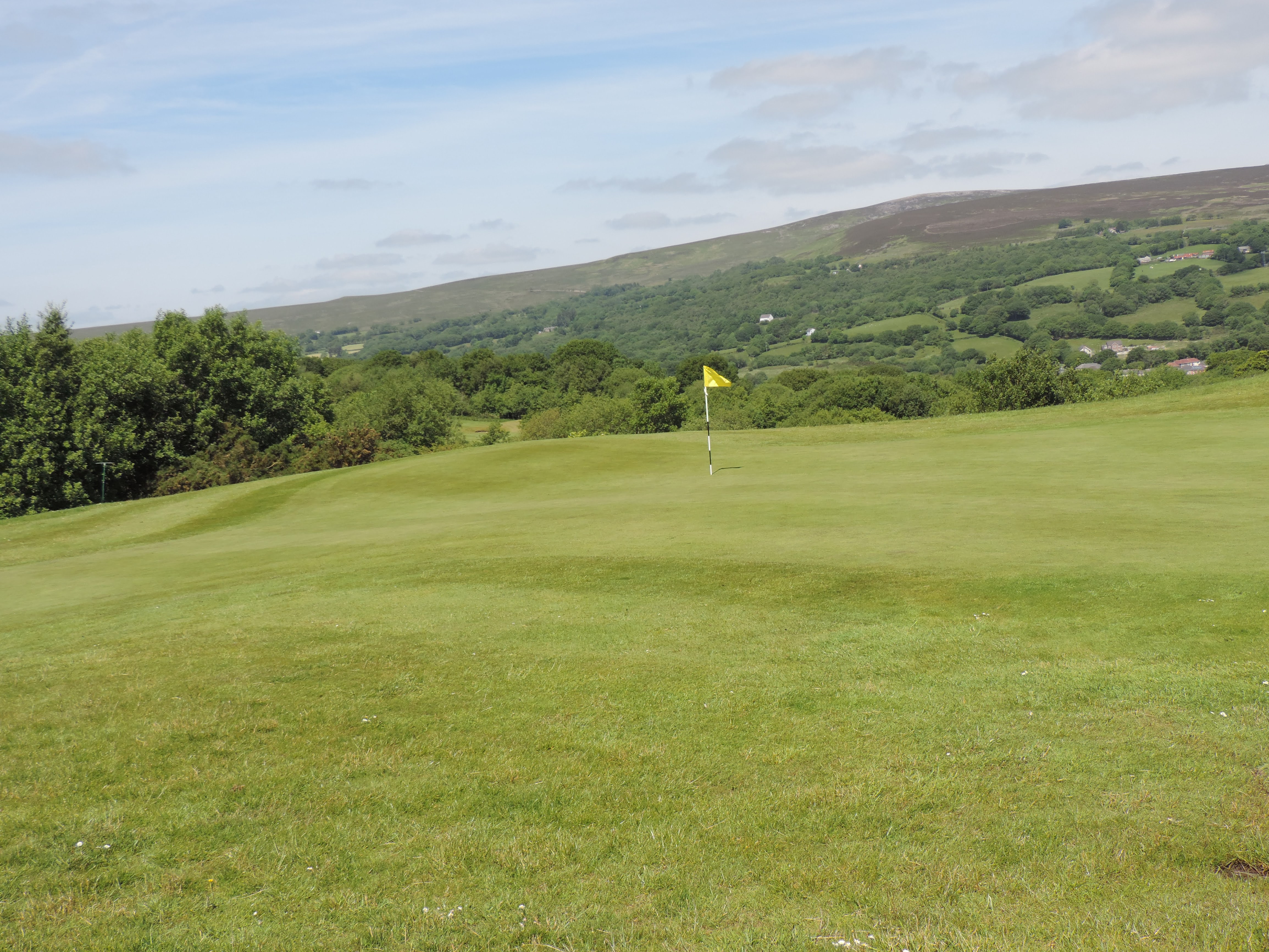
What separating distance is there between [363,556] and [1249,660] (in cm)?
1772

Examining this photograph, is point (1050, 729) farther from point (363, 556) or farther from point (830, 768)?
point (363, 556)

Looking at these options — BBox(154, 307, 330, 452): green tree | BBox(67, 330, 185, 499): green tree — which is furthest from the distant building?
BBox(67, 330, 185, 499): green tree

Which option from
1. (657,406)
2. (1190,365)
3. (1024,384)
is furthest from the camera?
(1190,365)

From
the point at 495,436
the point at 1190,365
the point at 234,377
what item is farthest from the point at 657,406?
the point at 1190,365

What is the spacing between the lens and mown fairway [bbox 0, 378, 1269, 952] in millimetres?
6562

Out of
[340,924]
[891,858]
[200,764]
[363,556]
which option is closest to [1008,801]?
[891,858]

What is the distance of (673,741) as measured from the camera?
962 centimetres

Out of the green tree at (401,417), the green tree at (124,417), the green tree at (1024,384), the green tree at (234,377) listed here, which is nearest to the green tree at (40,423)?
the green tree at (124,417)

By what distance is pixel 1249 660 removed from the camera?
35.7 ft

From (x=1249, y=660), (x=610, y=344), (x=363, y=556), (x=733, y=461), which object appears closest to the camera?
(x=1249, y=660)

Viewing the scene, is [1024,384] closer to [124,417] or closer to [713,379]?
[713,379]

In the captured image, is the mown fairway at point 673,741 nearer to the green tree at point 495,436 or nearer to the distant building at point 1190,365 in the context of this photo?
the green tree at point 495,436

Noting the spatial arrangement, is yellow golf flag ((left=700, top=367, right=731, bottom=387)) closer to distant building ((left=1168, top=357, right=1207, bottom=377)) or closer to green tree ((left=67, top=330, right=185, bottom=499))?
green tree ((left=67, top=330, right=185, bottom=499))

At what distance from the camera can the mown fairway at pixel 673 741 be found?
6.56 metres
